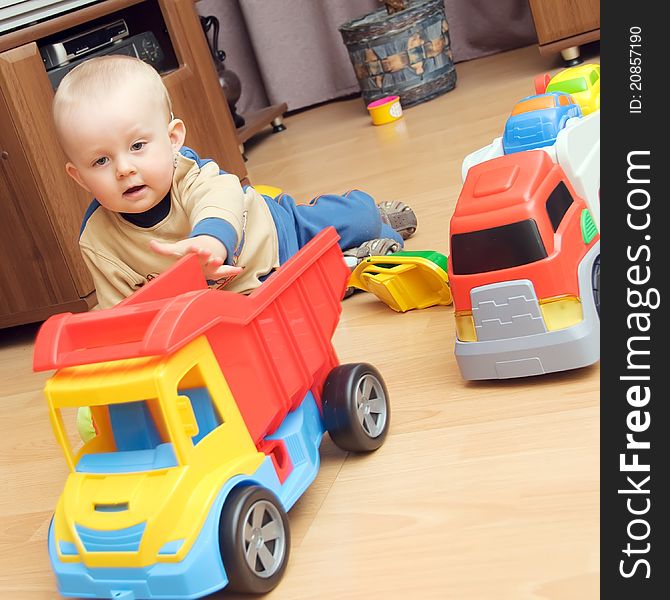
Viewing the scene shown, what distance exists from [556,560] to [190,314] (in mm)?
338

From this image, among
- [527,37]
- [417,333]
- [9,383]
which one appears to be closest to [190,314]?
[417,333]

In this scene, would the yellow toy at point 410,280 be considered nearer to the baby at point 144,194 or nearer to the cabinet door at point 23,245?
the baby at point 144,194

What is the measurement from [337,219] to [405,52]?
1.17 metres

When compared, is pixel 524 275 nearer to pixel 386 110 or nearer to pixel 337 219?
pixel 337 219

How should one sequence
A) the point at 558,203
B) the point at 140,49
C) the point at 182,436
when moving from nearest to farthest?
the point at 182,436 → the point at 558,203 → the point at 140,49

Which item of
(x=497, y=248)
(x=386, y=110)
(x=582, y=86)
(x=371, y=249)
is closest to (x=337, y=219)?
(x=371, y=249)

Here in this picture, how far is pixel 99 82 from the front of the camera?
3.25 feet

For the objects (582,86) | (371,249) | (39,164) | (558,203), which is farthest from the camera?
(39,164)

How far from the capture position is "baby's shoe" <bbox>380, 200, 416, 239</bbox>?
152 centimetres

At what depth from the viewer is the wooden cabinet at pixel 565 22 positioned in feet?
7.12

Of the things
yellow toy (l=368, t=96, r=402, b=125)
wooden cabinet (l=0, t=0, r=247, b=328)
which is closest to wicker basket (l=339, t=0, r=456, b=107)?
yellow toy (l=368, t=96, r=402, b=125)

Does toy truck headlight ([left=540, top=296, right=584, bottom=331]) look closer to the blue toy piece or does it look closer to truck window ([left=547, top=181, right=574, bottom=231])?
truck window ([left=547, top=181, right=574, bottom=231])

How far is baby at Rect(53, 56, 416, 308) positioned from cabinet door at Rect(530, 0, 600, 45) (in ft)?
3.98

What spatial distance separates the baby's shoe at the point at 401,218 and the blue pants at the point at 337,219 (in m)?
0.03
